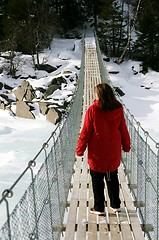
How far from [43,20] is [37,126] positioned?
9.64 meters

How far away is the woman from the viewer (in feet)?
7.45

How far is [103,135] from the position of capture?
236 cm

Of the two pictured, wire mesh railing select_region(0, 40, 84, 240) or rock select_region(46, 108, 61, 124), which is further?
rock select_region(46, 108, 61, 124)

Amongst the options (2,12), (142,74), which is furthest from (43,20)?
(142,74)

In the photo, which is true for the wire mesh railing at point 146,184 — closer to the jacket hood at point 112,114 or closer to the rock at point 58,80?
the jacket hood at point 112,114

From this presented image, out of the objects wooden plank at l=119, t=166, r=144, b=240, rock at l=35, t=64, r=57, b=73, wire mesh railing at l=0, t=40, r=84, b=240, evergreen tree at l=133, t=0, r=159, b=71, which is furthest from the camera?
evergreen tree at l=133, t=0, r=159, b=71

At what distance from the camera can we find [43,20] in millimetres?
18234

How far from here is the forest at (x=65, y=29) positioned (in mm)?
16922

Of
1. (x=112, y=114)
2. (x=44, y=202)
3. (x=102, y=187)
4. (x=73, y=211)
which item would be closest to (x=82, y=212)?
(x=73, y=211)

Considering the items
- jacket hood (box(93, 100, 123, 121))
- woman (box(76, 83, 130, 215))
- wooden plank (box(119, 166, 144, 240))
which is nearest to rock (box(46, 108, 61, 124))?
wooden plank (box(119, 166, 144, 240))

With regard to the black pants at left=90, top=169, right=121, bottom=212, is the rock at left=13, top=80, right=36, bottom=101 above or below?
below

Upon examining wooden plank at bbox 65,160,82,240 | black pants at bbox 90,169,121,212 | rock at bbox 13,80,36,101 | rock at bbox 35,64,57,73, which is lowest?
rock at bbox 35,64,57,73

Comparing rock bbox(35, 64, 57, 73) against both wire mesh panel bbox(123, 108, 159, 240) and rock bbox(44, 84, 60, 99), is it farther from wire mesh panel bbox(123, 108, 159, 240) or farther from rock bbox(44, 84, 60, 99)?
wire mesh panel bbox(123, 108, 159, 240)

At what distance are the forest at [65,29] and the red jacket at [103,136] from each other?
511 inches
